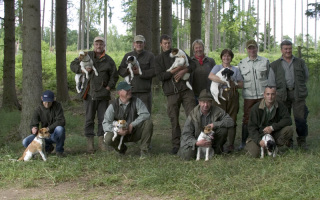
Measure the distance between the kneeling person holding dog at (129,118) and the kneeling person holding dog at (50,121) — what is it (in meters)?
0.77

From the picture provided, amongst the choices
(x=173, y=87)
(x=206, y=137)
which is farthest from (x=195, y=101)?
(x=206, y=137)

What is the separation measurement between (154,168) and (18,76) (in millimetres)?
14089

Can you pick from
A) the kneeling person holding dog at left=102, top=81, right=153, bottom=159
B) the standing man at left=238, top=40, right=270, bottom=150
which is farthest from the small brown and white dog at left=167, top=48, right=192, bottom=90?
the standing man at left=238, top=40, right=270, bottom=150

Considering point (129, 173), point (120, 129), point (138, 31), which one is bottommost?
point (129, 173)

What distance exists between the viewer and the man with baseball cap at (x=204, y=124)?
19.9 ft

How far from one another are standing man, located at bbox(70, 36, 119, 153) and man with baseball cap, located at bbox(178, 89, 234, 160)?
1677 mm

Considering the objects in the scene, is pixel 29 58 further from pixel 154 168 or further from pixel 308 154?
pixel 308 154

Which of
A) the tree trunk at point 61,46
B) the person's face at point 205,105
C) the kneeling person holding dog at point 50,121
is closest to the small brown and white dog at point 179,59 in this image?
the person's face at point 205,105

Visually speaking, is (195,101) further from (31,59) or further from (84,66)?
(31,59)

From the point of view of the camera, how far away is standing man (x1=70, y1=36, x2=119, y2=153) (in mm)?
6867

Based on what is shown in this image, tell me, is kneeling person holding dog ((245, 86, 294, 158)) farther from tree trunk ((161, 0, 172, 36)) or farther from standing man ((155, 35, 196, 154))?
tree trunk ((161, 0, 172, 36))

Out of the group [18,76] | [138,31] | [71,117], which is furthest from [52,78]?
[138,31]

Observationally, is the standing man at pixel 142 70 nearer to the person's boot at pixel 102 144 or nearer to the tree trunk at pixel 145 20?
the person's boot at pixel 102 144

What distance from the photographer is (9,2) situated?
37.3 ft
